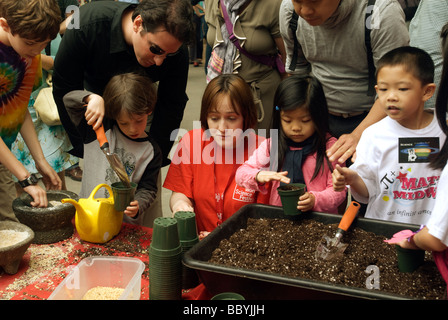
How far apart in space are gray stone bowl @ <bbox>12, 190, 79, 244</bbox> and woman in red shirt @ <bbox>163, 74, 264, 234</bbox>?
40 cm

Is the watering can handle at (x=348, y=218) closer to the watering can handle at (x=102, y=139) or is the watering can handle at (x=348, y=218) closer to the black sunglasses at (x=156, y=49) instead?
the watering can handle at (x=102, y=139)

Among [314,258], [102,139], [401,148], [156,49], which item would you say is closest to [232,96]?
[156,49]

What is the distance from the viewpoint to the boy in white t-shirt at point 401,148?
1476 mm

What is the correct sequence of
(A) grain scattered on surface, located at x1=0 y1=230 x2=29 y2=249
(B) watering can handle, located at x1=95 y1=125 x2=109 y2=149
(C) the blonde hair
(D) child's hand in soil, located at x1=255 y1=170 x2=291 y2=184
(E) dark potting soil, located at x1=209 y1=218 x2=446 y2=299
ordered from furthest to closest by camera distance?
(C) the blonde hair, (B) watering can handle, located at x1=95 y1=125 x2=109 y2=149, (D) child's hand in soil, located at x1=255 y1=170 x2=291 y2=184, (A) grain scattered on surface, located at x1=0 y1=230 x2=29 y2=249, (E) dark potting soil, located at x1=209 y1=218 x2=446 y2=299

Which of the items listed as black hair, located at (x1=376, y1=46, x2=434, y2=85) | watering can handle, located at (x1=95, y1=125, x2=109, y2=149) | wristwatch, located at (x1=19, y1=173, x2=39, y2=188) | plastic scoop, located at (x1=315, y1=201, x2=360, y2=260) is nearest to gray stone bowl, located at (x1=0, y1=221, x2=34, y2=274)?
wristwatch, located at (x1=19, y1=173, x2=39, y2=188)

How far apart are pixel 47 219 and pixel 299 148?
0.92 metres

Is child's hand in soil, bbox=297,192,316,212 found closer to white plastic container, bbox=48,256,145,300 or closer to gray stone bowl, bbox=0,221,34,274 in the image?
white plastic container, bbox=48,256,145,300

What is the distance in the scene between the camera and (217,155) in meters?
1.81

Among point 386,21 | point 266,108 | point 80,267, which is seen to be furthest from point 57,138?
point 386,21

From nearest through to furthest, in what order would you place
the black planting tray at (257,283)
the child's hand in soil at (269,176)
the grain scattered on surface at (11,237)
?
the black planting tray at (257,283) < the grain scattered on surface at (11,237) < the child's hand in soil at (269,176)

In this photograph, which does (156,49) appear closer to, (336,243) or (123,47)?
(123,47)

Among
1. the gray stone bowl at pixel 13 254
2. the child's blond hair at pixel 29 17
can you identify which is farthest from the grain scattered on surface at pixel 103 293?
the child's blond hair at pixel 29 17

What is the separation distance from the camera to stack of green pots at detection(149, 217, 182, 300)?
3.64 ft

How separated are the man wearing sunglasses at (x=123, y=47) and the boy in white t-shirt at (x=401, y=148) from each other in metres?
0.82
